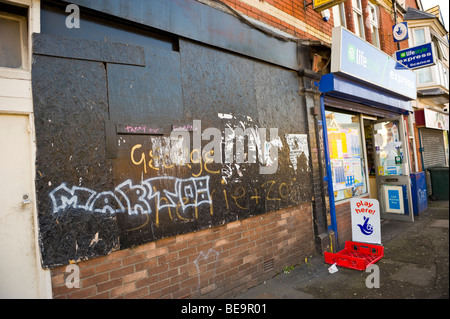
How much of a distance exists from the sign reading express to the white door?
4756mm

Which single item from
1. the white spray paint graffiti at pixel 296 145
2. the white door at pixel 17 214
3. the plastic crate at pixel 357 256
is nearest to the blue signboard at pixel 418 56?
the white spray paint graffiti at pixel 296 145

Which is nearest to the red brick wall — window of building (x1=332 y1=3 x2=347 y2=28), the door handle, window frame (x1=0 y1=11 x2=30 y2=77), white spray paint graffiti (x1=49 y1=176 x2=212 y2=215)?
window of building (x1=332 y1=3 x2=347 y2=28)

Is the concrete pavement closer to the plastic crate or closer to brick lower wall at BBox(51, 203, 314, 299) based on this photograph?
the plastic crate

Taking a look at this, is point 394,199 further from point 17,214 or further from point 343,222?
point 17,214

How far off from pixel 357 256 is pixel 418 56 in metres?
6.15

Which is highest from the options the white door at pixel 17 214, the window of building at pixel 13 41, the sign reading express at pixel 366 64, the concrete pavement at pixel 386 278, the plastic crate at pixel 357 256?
the sign reading express at pixel 366 64

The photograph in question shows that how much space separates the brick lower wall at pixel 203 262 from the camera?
2635mm

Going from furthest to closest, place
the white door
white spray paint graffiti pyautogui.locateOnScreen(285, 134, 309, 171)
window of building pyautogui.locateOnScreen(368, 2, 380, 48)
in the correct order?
window of building pyautogui.locateOnScreen(368, 2, 380, 48)
white spray paint graffiti pyautogui.locateOnScreen(285, 134, 309, 171)
the white door

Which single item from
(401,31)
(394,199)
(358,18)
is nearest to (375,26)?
(401,31)

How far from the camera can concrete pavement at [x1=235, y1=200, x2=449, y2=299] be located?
354 centimetres

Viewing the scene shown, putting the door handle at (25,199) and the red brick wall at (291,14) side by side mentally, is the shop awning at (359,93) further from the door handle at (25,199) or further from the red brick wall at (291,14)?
the door handle at (25,199)

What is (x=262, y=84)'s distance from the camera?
432 centimetres
